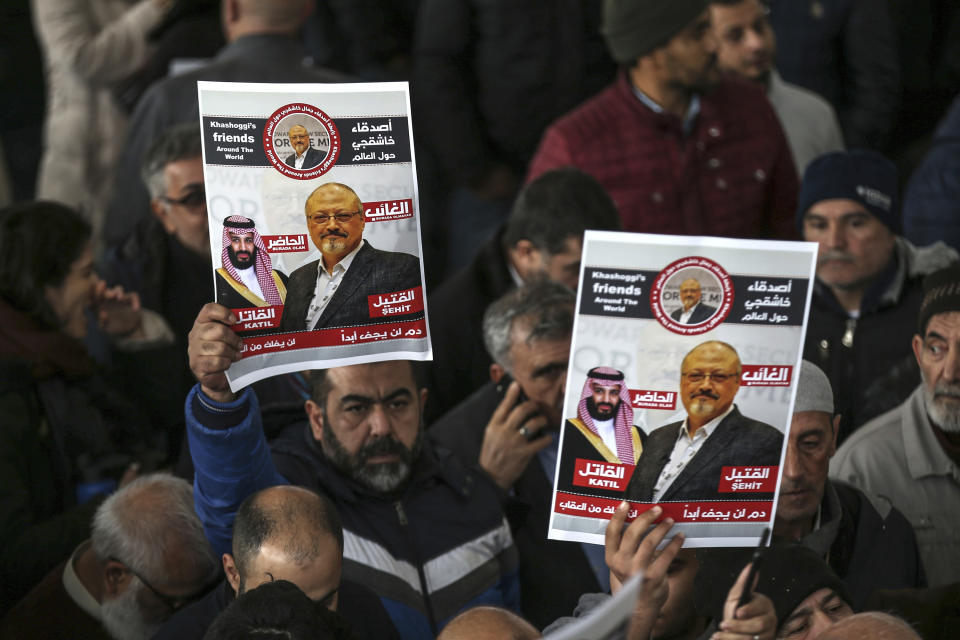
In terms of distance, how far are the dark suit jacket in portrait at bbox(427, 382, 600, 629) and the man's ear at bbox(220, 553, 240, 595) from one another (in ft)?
2.33

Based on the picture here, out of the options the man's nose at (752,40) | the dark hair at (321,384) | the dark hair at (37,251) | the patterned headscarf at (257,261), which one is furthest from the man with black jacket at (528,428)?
the man's nose at (752,40)

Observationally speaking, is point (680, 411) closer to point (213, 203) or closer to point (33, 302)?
point (213, 203)

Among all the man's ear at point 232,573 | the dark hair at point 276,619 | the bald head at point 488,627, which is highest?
the dark hair at point 276,619

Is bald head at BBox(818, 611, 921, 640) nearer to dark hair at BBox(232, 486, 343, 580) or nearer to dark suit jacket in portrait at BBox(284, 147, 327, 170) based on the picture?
dark hair at BBox(232, 486, 343, 580)

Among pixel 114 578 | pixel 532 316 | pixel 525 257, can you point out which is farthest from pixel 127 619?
pixel 525 257

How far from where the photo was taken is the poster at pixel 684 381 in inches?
92.7

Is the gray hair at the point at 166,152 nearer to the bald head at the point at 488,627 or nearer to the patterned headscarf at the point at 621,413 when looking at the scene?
the patterned headscarf at the point at 621,413

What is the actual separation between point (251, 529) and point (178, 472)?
2.96ft

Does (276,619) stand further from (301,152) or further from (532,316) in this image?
(532,316)

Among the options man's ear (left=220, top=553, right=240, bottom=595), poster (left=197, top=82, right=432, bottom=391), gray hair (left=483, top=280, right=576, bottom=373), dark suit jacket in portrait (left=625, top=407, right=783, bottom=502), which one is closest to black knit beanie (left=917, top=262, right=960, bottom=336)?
dark suit jacket in portrait (left=625, top=407, right=783, bottom=502)

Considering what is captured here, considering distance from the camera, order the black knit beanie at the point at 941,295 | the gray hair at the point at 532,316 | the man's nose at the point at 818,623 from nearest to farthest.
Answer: the man's nose at the point at 818,623 < the black knit beanie at the point at 941,295 < the gray hair at the point at 532,316

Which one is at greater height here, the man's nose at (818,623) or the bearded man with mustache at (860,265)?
the bearded man with mustache at (860,265)

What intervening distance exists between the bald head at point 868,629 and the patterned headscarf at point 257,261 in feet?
3.81

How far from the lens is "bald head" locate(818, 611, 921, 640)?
2.17 m
